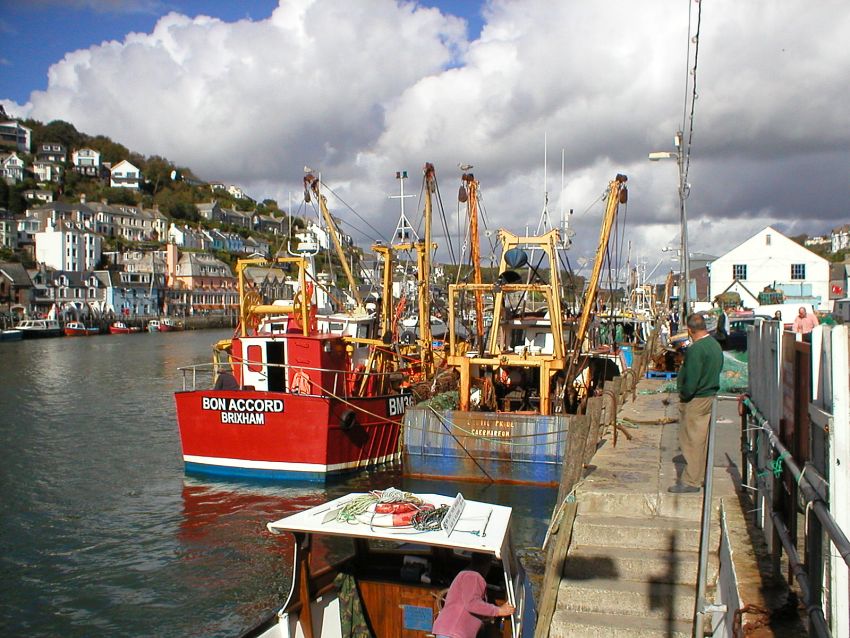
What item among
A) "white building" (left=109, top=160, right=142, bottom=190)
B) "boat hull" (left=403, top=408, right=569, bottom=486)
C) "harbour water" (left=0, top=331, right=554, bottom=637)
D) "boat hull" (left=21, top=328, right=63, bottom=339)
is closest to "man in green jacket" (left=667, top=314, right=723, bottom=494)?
"harbour water" (left=0, top=331, right=554, bottom=637)

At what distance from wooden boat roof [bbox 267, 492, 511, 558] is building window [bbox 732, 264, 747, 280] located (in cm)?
5289

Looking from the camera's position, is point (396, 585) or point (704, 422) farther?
point (704, 422)

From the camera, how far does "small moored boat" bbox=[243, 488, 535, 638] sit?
732 centimetres

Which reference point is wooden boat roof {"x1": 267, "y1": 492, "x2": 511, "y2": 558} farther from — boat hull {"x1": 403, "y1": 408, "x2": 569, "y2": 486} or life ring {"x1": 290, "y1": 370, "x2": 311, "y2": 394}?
life ring {"x1": 290, "y1": 370, "x2": 311, "y2": 394}

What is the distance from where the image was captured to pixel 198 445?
64.3 ft

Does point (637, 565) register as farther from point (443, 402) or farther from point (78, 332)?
point (78, 332)

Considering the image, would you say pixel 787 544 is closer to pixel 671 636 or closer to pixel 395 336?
pixel 671 636

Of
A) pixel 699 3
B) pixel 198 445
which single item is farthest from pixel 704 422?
pixel 198 445

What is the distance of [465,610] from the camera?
656 cm

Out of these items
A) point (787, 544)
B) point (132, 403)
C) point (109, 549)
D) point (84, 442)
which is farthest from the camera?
point (132, 403)

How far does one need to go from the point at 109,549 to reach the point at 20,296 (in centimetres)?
10787

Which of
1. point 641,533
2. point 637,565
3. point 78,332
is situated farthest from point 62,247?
point 637,565

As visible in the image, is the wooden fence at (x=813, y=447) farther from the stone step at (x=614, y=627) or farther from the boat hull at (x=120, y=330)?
the boat hull at (x=120, y=330)

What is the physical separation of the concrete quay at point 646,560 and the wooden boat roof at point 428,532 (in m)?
0.91
